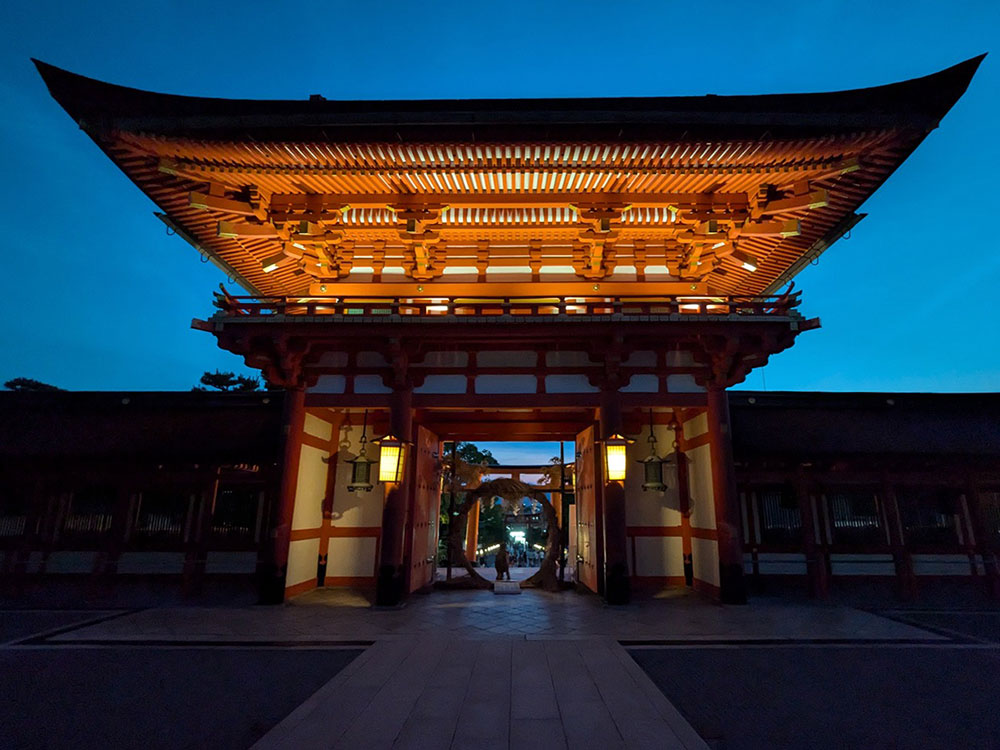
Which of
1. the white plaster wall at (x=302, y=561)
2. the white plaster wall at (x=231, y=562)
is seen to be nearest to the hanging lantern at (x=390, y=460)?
the white plaster wall at (x=302, y=561)

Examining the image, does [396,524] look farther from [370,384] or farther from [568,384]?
[568,384]

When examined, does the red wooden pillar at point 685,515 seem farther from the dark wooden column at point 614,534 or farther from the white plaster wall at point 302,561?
the white plaster wall at point 302,561

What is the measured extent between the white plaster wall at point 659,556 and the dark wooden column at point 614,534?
87.9 inches

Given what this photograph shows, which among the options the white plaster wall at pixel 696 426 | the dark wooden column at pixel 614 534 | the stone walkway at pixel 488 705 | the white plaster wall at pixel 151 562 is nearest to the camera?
the stone walkway at pixel 488 705

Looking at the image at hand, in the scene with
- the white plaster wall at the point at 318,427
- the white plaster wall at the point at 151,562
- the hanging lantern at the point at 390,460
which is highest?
the white plaster wall at the point at 318,427

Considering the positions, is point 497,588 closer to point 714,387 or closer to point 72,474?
point 714,387

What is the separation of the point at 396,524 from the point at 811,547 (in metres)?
9.36

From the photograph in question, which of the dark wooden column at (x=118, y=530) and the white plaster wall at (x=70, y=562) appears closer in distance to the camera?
the dark wooden column at (x=118, y=530)

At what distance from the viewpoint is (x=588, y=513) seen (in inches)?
453

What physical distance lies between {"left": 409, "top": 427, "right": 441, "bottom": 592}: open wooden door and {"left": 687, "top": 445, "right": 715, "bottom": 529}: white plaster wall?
6.88 m

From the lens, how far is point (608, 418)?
980cm

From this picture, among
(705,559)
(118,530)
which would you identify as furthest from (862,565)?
(118,530)

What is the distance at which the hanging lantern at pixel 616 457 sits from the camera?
9.09m

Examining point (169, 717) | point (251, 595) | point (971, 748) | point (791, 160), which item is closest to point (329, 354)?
point (251, 595)
